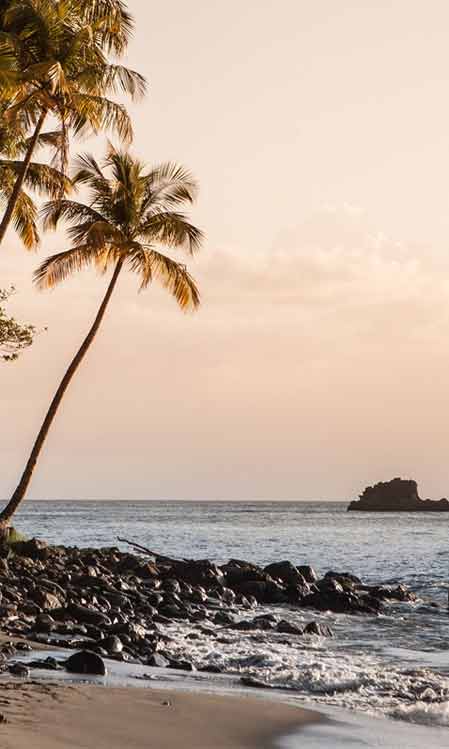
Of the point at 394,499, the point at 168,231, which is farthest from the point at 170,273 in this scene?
the point at 394,499

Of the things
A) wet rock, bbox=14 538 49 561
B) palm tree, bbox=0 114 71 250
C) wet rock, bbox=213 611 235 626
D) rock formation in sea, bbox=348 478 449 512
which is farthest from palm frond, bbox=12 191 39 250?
rock formation in sea, bbox=348 478 449 512

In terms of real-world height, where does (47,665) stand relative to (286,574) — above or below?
below

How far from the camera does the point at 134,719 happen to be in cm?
893

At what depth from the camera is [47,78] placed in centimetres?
2484

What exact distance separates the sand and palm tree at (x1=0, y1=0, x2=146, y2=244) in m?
16.7

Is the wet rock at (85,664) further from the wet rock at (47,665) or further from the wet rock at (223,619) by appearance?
the wet rock at (223,619)

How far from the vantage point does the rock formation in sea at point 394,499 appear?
176m

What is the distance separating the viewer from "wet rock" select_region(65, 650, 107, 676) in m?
11.2

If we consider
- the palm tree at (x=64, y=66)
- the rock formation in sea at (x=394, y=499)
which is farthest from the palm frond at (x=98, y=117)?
the rock formation in sea at (x=394, y=499)

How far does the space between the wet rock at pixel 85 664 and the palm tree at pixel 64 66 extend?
610 inches

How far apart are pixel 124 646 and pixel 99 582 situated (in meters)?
7.54

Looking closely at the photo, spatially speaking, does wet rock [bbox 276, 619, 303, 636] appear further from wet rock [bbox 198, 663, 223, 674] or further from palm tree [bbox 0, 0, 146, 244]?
palm tree [bbox 0, 0, 146, 244]

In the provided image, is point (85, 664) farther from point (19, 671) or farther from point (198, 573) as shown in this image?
point (198, 573)

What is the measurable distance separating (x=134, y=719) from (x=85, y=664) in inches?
100
